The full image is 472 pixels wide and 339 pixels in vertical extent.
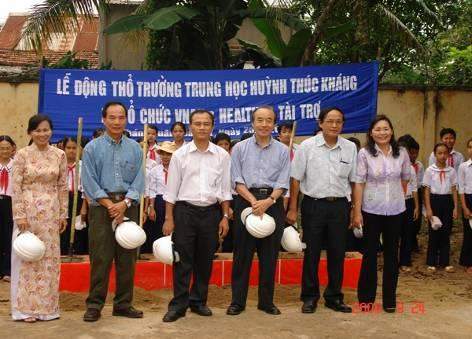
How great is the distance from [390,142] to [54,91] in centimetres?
412

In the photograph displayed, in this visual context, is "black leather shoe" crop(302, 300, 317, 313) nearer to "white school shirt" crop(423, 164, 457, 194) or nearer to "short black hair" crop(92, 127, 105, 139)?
"white school shirt" crop(423, 164, 457, 194)

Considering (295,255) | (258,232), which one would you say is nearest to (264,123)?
(258,232)

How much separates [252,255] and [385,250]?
1154mm

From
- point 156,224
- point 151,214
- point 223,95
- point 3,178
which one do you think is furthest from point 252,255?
point 223,95

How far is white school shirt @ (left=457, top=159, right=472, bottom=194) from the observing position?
296 inches

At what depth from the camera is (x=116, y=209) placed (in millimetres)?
5016

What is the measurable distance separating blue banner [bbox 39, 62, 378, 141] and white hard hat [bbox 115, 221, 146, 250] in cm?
303

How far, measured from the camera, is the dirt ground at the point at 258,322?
192 inches

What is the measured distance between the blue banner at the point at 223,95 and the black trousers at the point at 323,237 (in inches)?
106

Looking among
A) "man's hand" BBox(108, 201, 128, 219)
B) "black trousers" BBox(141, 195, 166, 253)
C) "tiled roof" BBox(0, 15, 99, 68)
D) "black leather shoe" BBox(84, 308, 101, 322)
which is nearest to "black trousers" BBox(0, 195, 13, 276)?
"black trousers" BBox(141, 195, 166, 253)

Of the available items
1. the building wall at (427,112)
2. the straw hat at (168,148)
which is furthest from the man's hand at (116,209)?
the building wall at (427,112)

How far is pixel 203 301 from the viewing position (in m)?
5.39

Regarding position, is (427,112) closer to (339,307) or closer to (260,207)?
(339,307)

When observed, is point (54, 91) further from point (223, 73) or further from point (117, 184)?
point (117, 184)
